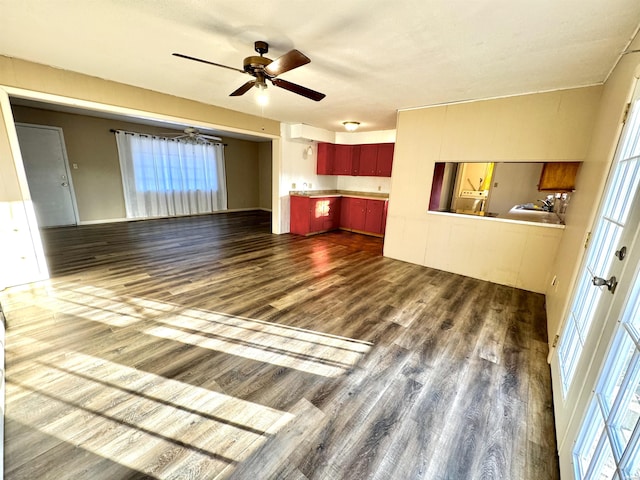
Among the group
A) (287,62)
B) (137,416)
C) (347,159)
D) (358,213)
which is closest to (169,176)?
(347,159)

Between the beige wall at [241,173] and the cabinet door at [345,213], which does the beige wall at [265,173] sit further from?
the cabinet door at [345,213]

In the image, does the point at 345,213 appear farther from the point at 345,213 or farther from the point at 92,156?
the point at 92,156

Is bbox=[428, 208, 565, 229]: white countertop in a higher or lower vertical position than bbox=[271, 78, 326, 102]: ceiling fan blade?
lower

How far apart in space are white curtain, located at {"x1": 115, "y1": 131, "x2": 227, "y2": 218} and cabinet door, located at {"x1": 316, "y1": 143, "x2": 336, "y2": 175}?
137 inches

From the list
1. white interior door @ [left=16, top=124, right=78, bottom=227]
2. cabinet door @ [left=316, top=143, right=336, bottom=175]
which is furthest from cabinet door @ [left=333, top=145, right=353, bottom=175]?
white interior door @ [left=16, top=124, right=78, bottom=227]

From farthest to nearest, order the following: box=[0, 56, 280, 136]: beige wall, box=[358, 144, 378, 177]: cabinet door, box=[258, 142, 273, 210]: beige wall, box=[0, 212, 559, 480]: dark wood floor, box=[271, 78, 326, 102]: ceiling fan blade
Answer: box=[258, 142, 273, 210]: beige wall, box=[358, 144, 378, 177]: cabinet door, box=[0, 56, 280, 136]: beige wall, box=[271, 78, 326, 102]: ceiling fan blade, box=[0, 212, 559, 480]: dark wood floor

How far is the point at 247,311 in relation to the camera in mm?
2598

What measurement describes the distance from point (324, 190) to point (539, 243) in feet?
15.3

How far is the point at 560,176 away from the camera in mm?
3021

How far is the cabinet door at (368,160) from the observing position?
596 cm

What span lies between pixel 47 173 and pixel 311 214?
5620 millimetres

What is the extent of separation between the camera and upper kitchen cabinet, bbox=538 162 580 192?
2.96 m

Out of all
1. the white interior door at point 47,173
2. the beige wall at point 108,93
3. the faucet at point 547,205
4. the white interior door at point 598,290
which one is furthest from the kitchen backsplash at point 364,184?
the white interior door at point 47,173

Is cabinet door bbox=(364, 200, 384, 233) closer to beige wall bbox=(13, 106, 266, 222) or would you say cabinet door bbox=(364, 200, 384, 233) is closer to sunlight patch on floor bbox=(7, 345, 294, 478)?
Result: sunlight patch on floor bbox=(7, 345, 294, 478)
